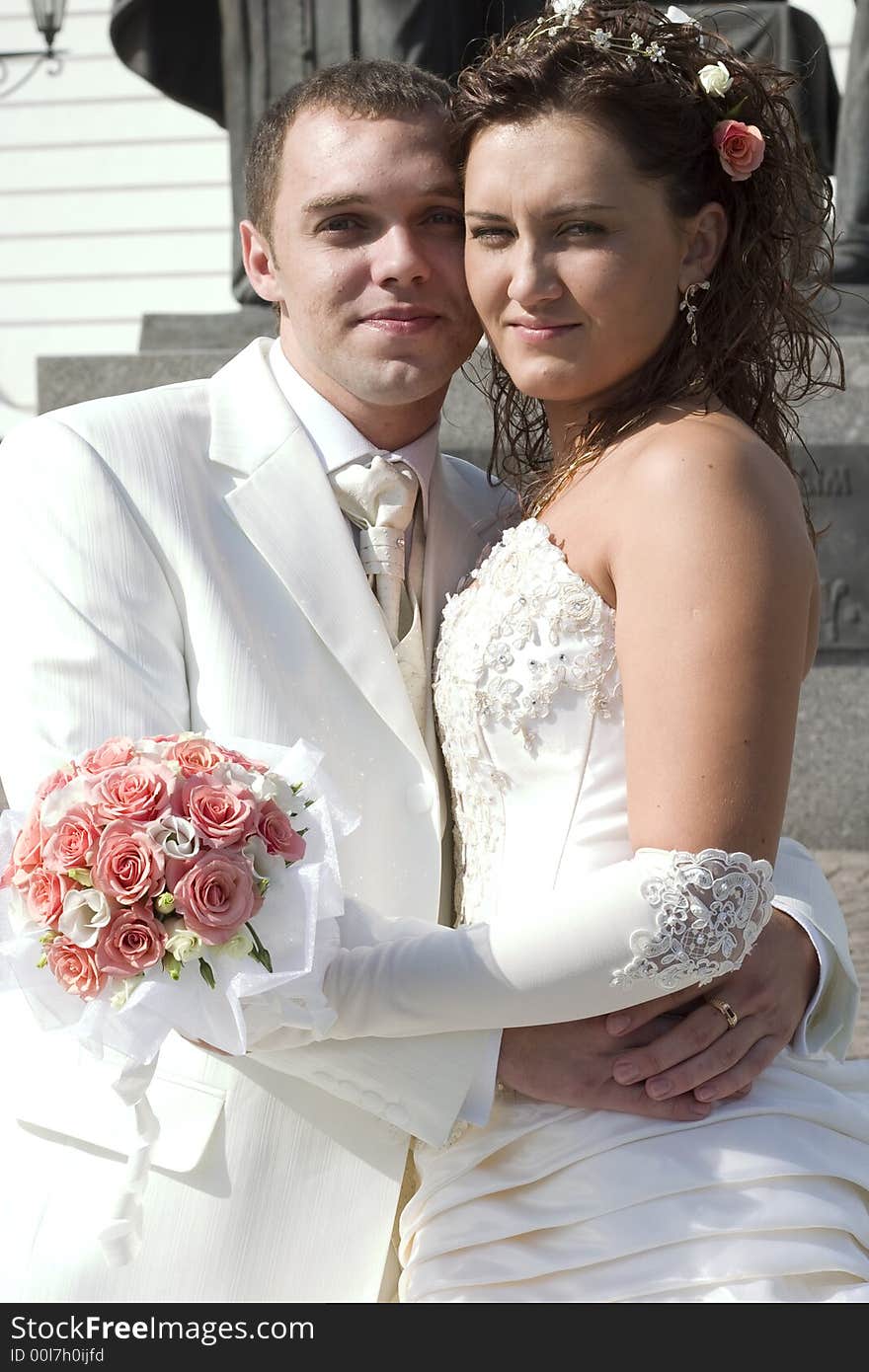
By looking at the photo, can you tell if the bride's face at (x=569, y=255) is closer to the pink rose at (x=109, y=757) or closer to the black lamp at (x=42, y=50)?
the pink rose at (x=109, y=757)

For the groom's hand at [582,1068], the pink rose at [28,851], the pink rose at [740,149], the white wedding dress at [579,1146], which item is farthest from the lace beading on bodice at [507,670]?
the pink rose at [28,851]

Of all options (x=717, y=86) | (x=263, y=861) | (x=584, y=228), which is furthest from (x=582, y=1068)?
(x=717, y=86)

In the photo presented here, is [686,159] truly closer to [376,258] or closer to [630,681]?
[376,258]

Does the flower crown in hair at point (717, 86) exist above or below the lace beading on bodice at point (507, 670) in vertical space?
above

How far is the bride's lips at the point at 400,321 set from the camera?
287 cm

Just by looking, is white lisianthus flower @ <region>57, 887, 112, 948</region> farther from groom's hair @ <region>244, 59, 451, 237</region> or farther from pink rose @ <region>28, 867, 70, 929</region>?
groom's hair @ <region>244, 59, 451, 237</region>

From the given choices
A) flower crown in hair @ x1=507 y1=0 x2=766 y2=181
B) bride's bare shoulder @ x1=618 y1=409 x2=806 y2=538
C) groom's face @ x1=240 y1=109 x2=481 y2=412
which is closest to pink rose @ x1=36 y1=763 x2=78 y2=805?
bride's bare shoulder @ x1=618 y1=409 x2=806 y2=538

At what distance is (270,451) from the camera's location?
9.04 feet

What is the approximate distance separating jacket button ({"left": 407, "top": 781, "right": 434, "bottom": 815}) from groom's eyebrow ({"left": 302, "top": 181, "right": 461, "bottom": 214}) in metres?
1.01

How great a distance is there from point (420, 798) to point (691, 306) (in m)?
0.88

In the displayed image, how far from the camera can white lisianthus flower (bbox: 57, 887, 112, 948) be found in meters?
1.93

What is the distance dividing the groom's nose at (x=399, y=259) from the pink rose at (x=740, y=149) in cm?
56

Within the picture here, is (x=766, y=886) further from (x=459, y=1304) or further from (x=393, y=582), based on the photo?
(x=393, y=582)

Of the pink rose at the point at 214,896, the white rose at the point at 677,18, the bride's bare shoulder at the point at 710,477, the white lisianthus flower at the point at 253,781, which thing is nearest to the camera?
the pink rose at the point at 214,896
